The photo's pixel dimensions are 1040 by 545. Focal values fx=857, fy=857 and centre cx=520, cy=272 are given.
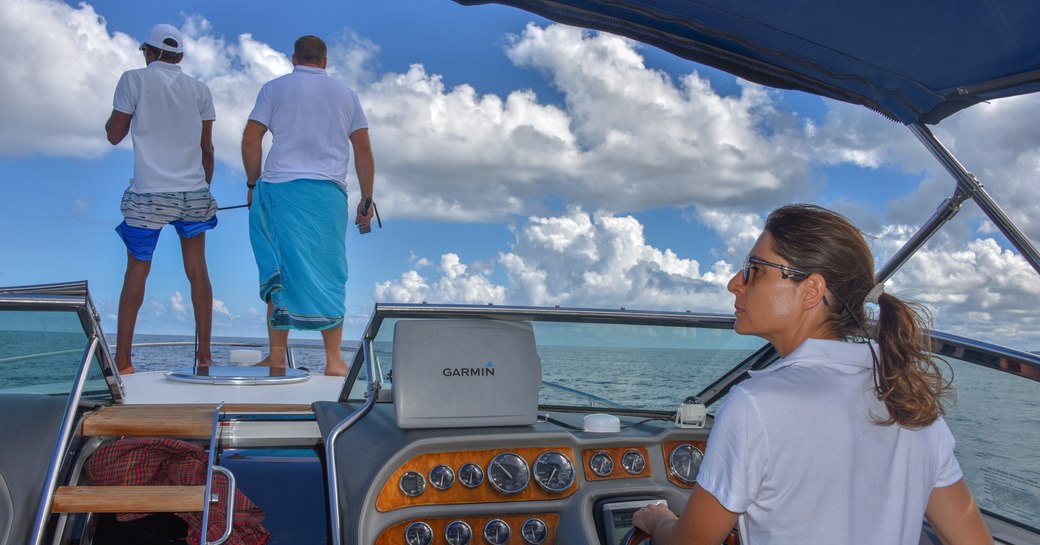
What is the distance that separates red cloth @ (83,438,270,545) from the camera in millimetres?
2668

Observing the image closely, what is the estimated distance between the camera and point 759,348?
10.6 ft

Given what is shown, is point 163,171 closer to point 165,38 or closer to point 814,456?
point 165,38

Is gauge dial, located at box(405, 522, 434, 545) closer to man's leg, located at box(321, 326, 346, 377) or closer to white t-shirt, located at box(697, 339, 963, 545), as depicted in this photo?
white t-shirt, located at box(697, 339, 963, 545)

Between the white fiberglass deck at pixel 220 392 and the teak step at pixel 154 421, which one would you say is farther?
the white fiberglass deck at pixel 220 392

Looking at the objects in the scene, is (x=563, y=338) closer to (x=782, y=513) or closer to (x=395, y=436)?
(x=395, y=436)

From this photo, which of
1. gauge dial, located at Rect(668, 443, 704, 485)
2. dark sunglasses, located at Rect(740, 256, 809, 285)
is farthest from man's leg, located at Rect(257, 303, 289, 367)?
dark sunglasses, located at Rect(740, 256, 809, 285)

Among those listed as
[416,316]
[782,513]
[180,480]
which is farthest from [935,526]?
[180,480]

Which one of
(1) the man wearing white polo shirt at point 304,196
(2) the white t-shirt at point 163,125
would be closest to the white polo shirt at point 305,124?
(1) the man wearing white polo shirt at point 304,196

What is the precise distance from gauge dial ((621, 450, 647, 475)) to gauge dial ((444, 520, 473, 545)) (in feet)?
1.77

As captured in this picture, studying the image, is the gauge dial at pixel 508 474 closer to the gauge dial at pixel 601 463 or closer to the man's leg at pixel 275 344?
the gauge dial at pixel 601 463

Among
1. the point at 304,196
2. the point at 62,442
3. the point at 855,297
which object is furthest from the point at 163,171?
the point at 855,297

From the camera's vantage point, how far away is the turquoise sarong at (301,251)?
4227 mm

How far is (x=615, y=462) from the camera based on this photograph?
2732mm

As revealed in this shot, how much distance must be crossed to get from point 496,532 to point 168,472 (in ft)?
3.62
